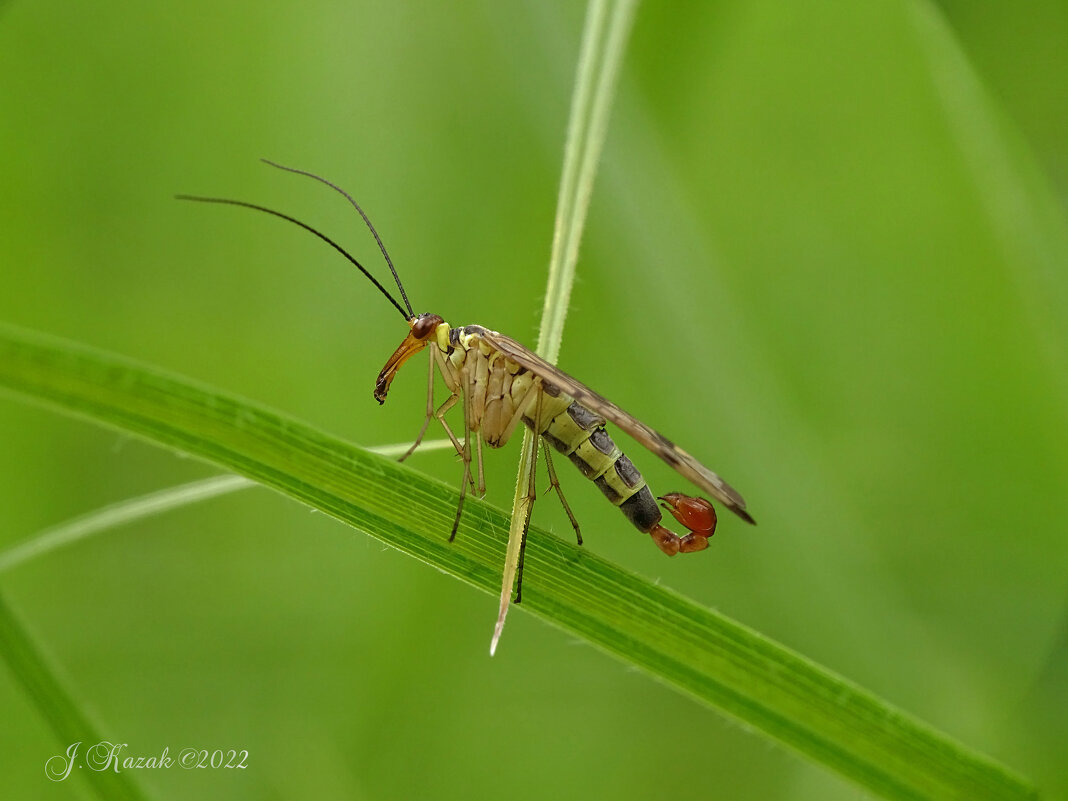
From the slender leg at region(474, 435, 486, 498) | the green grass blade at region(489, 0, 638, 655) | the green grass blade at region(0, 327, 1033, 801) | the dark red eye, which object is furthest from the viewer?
the dark red eye

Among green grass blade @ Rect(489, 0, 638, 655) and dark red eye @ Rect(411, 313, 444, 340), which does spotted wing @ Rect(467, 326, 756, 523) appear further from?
dark red eye @ Rect(411, 313, 444, 340)

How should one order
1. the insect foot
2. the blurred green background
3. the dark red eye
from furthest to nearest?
the blurred green background → the dark red eye → the insect foot

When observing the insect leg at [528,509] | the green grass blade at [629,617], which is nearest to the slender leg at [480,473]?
the insect leg at [528,509]

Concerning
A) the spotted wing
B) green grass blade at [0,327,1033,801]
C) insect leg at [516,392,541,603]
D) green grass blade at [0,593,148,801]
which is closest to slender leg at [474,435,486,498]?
insect leg at [516,392,541,603]

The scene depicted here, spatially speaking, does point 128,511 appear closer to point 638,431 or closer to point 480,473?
point 480,473

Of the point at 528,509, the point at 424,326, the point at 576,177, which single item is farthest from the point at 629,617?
the point at 424,326
